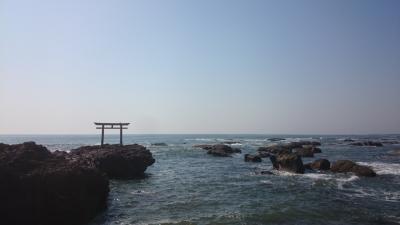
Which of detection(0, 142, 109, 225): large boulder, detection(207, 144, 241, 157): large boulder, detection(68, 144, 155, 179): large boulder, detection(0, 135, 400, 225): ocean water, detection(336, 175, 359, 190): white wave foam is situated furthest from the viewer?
detection(207, 144, 241, 157): large boulder

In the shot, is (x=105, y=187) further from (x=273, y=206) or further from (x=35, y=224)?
(x=273, y=206)

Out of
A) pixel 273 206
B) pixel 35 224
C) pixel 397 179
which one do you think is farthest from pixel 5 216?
pixel 397 179

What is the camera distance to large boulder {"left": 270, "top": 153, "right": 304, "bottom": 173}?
129 ft

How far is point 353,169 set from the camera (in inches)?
1497

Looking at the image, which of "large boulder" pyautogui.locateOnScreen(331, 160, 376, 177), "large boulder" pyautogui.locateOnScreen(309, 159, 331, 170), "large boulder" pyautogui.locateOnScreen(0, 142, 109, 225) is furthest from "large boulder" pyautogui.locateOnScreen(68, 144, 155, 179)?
"large boulder" pyautogui.locateOnScreen(331, 160, 376, 177)

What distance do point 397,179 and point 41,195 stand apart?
31.4 m

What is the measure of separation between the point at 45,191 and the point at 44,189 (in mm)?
112

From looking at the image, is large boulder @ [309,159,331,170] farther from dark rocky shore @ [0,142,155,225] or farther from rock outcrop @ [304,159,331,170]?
dark rocky shore @ [0,142,155,225]

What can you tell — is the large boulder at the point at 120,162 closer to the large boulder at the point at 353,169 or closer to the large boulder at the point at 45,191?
the large boulder at the point at 45,191

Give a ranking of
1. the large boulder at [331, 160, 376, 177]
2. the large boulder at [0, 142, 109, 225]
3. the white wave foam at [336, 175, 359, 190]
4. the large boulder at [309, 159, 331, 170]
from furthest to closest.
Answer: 1. the large boulder at [309, 159, 331, 170]
2. the large boulder at [331, 160, 376, 177]
3. the white wave foam at [336, 175, 359, 190]
4. the large boulder at [0, 142, 109, 225]

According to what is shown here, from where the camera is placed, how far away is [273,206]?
23.1 m

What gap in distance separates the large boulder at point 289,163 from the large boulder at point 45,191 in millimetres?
23985

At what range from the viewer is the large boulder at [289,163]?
39.2 metres

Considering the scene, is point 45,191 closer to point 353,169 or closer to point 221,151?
point 353,169
